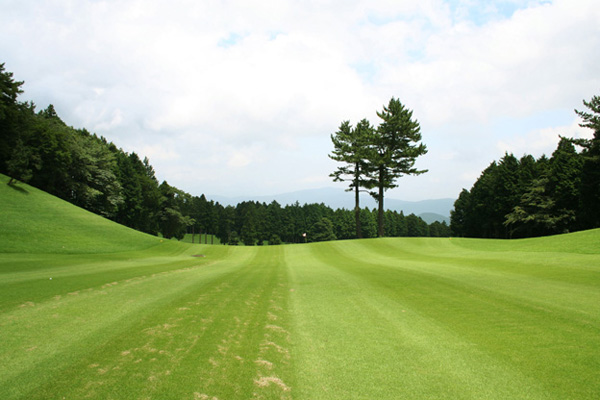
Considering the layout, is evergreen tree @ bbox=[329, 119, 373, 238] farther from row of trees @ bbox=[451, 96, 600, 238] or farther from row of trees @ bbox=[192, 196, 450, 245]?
row of trees @ bbox=[192, 196, 450, 245]

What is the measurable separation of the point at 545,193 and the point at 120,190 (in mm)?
82658

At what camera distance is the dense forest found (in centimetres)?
4506

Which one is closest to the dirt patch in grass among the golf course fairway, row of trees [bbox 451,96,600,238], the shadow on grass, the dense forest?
the golf course fairway

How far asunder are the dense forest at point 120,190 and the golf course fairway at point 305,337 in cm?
4222

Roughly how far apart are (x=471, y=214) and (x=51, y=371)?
8931 cm

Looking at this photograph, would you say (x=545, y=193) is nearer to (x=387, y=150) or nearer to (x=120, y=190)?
(x=387, y=150)

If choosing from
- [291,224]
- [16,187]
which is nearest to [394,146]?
[16,187]

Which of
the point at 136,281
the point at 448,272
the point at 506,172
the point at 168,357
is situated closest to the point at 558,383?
the point at 168,357

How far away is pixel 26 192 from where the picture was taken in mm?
37594

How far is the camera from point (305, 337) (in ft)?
21.6

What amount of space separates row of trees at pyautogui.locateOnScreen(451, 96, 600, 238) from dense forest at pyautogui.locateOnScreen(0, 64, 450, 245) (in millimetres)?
28117

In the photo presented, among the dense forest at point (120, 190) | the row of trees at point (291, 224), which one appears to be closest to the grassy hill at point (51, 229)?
the dense forest at point (120, 190)

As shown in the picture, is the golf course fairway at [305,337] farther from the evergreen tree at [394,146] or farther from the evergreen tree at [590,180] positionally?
the evergreen tree at [590,180]

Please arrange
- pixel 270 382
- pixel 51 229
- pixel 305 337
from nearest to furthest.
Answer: pixel 270 382 → pixel 305 337 → pixel 51 229
